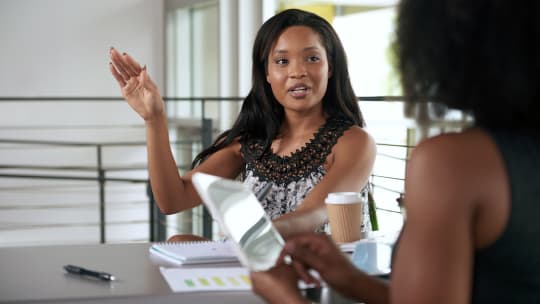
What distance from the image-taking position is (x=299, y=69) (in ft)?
5.99

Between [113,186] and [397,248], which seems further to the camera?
[113,186]

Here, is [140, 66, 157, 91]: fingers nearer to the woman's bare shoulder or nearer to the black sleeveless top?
the woman's bare shoulder

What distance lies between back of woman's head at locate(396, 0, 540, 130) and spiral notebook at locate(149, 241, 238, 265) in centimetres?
61

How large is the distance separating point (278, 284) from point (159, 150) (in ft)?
3.20

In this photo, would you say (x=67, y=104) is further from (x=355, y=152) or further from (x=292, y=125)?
(x=355, y=152)

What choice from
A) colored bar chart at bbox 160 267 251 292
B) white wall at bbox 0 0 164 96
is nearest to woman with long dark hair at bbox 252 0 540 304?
colored bar chart at bbox 160 267 251 292

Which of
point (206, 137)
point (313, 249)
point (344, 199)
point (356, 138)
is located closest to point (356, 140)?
point (356, 138)

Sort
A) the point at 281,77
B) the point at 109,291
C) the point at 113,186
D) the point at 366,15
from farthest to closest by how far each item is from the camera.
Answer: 1. the point at 113,186
2. the point at 366,15
3. the point at 281,77
4. the point at 109,291

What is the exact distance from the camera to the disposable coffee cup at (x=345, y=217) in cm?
143

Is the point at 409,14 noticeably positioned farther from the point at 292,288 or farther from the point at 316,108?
the point at 316,108

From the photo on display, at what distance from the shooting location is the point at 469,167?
0.69m

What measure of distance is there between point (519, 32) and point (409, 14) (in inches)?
4.3

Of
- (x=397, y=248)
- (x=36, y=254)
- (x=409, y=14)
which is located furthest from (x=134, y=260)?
(x=409, y=14)

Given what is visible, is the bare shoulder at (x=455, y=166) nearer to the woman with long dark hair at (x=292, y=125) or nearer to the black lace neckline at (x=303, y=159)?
the woman with long dark hair at (x=292, y=125)
